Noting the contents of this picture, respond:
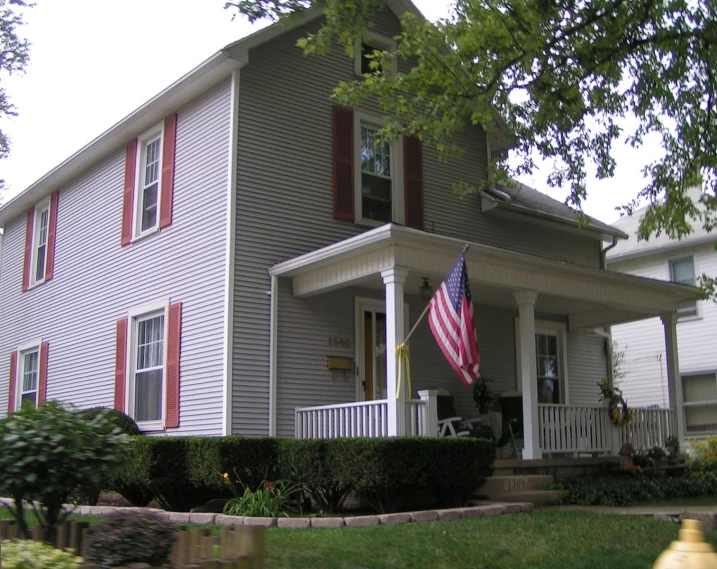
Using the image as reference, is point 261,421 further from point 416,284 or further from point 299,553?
point 299,553

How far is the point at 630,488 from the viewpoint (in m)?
11.5

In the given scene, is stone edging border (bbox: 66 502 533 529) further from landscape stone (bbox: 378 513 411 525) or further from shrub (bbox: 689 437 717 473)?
shrub (bbox: 689 437 717 473)

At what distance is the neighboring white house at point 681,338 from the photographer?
21844 mm

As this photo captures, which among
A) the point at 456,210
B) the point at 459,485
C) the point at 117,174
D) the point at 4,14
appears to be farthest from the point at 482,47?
the point at 4,14

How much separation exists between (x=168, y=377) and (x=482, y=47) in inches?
262

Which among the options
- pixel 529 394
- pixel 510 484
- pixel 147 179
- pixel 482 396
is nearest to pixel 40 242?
pixel 147 179

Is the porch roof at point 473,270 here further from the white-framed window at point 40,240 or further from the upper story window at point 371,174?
the white-framed window at point 40,240

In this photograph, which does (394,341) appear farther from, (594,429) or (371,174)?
(594,429)

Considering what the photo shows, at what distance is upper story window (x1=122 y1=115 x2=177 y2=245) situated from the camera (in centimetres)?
1441

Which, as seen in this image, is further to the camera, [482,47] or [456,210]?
[456,210]

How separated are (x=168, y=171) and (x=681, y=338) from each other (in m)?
14.1

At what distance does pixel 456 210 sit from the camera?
613 inches

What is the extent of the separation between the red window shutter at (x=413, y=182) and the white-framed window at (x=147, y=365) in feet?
13.9

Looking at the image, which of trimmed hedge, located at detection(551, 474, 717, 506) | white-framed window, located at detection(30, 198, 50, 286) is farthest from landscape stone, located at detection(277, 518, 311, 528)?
white-framed window, located at detection(30, 198, 50, 286)
